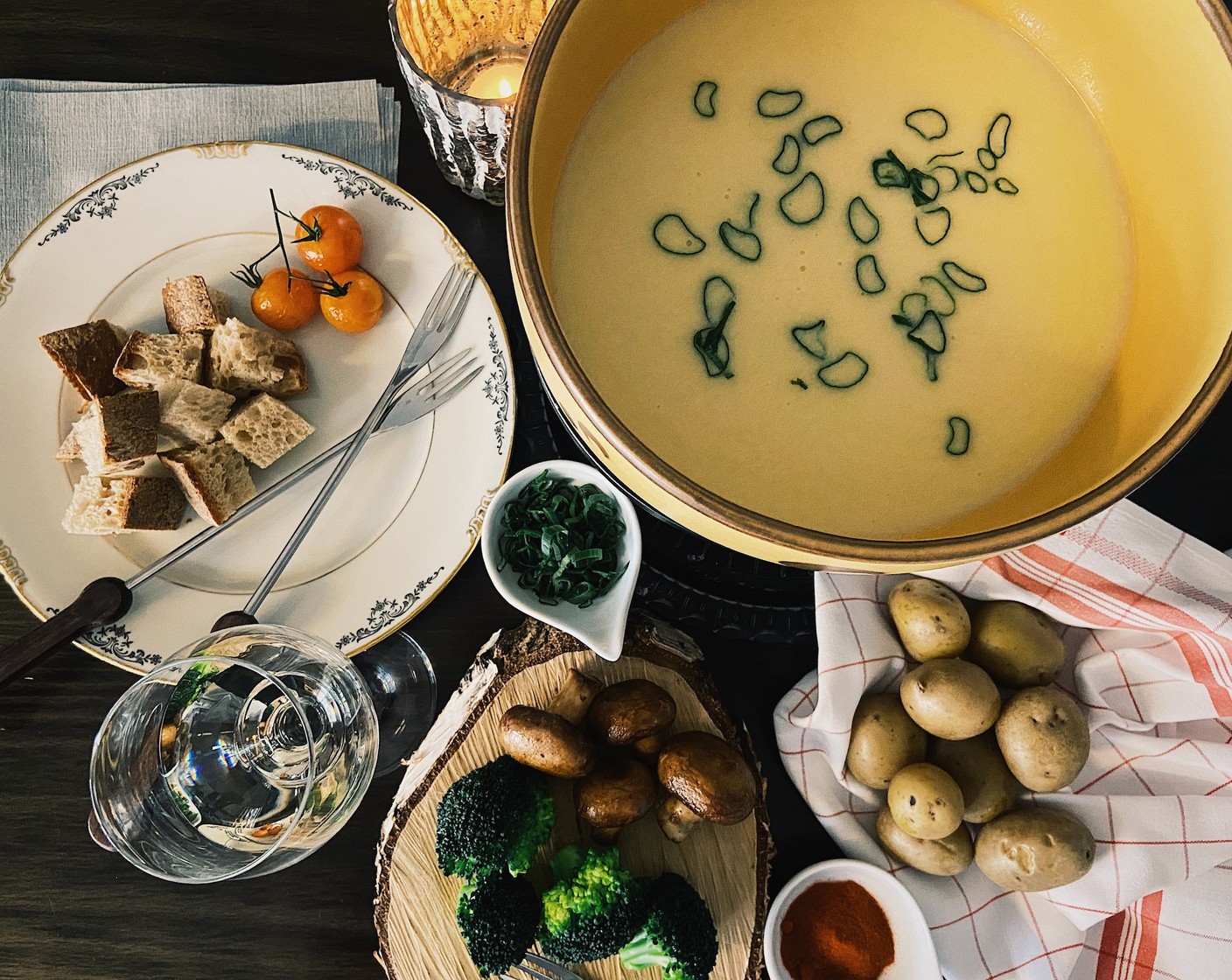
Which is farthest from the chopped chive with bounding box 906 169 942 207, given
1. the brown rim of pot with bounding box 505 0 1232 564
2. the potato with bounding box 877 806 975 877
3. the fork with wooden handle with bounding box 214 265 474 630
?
the potato with bounding box 877 806 975 877

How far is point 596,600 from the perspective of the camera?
0.88 m

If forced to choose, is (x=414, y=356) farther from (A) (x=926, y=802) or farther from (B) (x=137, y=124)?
(A) (x=926, y=802)

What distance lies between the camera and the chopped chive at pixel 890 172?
0.71 metres

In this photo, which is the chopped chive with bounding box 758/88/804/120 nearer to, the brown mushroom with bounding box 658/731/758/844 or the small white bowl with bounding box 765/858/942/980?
the brown mushroom with bounding box 658/731/758/844

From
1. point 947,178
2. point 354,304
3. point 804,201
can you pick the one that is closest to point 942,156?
point 947,178

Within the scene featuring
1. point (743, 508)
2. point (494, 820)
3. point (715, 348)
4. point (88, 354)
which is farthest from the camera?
point (88, 354)

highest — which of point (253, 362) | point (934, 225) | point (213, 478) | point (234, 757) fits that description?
point (934, 225)

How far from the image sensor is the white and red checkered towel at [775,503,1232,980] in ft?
2.93

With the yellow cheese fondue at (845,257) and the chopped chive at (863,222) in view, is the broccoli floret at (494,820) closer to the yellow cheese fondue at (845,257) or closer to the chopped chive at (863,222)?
the yellow cheese fondue at (845,257)

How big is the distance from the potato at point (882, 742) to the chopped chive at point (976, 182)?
49 centimetres

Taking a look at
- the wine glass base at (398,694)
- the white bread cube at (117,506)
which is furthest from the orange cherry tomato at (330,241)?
the wine glass base at (398,694)

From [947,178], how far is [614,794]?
594 mm

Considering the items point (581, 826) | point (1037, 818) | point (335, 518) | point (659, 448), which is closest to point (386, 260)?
point (335, 518)

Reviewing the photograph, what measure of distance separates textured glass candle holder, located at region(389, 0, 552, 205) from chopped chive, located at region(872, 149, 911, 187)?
1.11 feet
